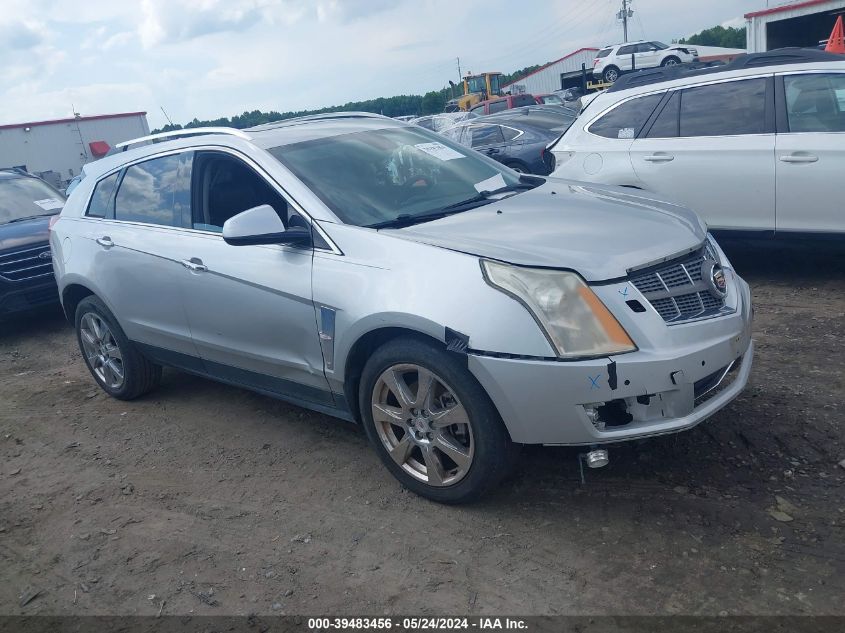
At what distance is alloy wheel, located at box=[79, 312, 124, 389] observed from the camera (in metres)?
5.60

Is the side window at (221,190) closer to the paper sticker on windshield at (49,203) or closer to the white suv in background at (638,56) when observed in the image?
the paper sticker on windshield at (49,203)

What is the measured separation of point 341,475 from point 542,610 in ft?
5.08

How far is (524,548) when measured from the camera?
3.32 m

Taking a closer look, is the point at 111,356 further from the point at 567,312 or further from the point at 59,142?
the point at 59,142

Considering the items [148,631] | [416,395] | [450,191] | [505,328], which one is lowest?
[148,631]

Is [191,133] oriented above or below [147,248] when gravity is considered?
above

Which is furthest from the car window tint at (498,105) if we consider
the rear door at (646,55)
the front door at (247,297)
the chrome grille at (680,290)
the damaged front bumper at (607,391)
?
the damaged front bumper at (607,391)

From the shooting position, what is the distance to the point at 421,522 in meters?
3.62

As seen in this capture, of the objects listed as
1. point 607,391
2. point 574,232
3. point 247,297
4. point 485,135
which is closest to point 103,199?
point 247,297

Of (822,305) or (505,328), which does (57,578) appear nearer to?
(505,328)

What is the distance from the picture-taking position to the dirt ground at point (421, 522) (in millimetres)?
3033

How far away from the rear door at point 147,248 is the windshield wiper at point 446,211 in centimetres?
143

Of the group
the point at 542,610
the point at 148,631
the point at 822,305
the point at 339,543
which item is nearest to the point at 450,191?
the point at 339,543

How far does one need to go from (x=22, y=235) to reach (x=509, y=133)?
826cm
